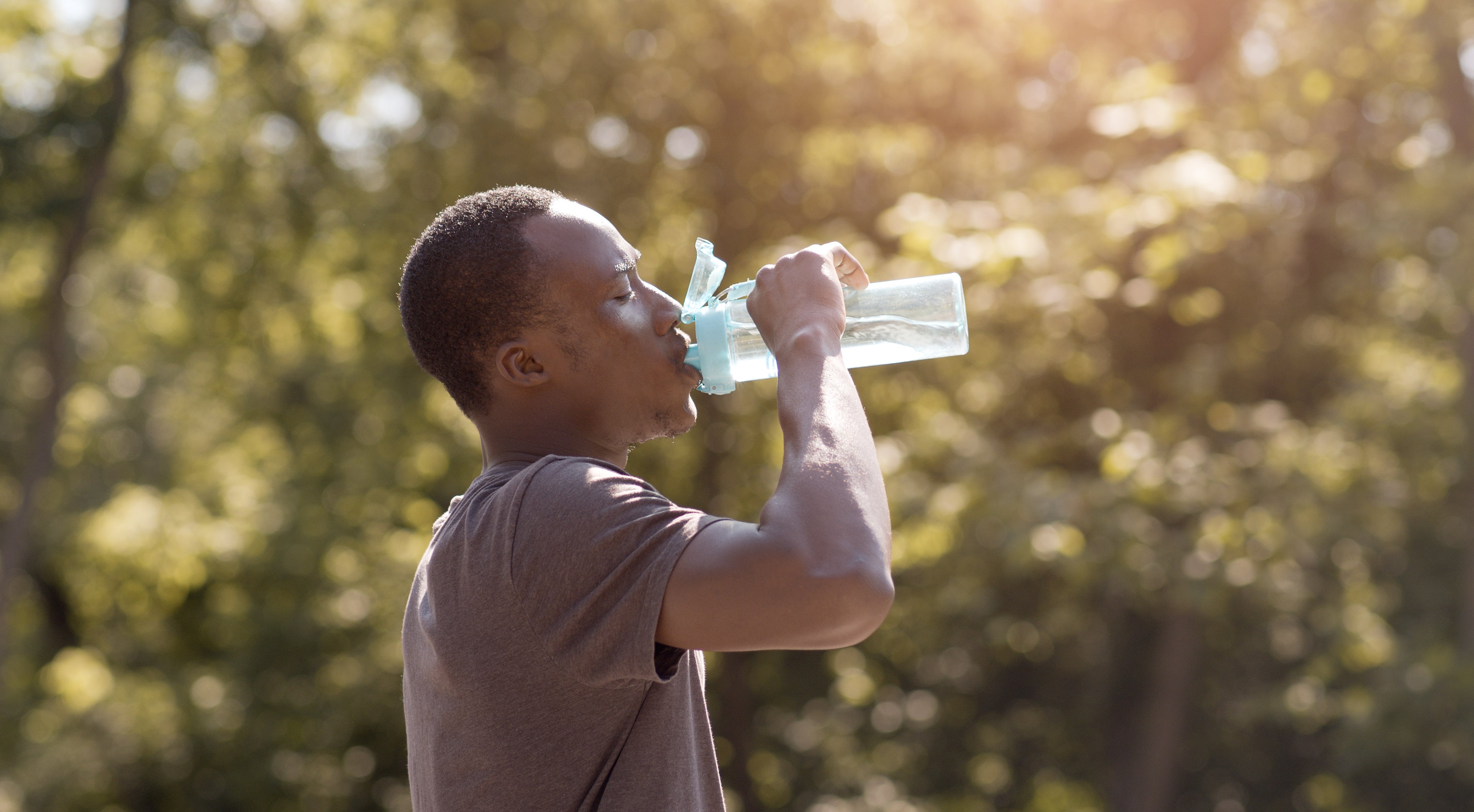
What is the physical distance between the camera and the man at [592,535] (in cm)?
123

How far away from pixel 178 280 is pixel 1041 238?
9.60 meters

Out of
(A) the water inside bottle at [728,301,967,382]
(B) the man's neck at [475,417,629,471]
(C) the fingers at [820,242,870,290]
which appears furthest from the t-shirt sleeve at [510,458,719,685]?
(A) the water inside bottle at [728,301,967,382]

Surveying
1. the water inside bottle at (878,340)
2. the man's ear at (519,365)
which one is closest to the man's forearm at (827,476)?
the man's ear at (519,365)

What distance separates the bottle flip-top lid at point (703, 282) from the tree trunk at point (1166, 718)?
802 centimetres

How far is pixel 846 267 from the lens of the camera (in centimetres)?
169

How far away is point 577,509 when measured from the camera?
1290 millimetres

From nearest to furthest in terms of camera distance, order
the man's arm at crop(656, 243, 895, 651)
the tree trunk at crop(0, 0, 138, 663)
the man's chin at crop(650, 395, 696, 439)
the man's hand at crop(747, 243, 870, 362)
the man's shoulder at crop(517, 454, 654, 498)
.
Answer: the man's arm at crop(656, 243, 895, 651) < the man's shoulder at crop(517, 454, 654, 498) < the man's hand at crop(747, 243, 870, 362) < the man's chin at crop(650, 395, 696, 439) < the tree trunk at crop(0, 0, 138, 663)

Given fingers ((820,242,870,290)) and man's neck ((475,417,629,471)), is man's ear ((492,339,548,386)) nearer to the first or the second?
man's neck ((475,417,629,471))

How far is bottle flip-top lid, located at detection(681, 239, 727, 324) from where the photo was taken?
1684mm

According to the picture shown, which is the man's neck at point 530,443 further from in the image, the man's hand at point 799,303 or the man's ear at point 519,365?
the man's hand at point 799,303

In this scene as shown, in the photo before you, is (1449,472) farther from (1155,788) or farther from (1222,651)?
(1155,788)

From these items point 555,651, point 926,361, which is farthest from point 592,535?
point 926,361

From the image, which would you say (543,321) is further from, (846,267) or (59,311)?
(59,311)

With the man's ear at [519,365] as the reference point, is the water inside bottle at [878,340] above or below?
below
